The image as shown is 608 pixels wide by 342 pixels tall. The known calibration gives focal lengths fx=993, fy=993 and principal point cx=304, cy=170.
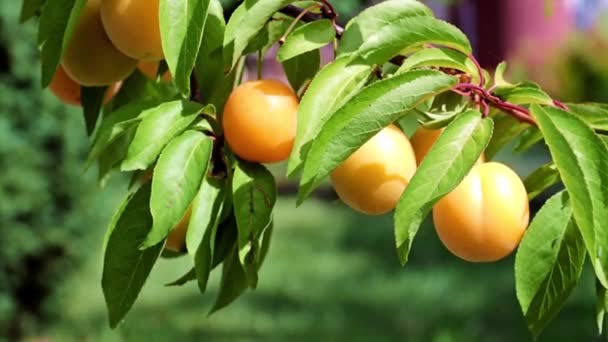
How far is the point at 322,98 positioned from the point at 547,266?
26 cm

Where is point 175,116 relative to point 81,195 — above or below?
above

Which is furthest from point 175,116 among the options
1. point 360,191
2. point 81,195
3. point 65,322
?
point 65,322

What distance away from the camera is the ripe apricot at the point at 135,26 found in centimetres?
102

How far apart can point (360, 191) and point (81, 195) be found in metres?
3.07

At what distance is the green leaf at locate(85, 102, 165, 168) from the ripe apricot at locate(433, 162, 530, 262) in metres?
0.32

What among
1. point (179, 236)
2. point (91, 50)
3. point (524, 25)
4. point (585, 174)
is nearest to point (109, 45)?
point (91, 50)

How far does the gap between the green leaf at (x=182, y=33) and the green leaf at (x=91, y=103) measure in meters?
0.40

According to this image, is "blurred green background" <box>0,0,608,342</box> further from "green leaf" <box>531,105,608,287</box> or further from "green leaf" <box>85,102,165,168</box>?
"green leaf" <box>531,105,608,287</box>

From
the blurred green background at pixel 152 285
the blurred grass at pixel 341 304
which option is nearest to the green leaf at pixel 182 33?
the blurred green background at pixel 152 285

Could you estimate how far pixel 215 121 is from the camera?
3.54 ft

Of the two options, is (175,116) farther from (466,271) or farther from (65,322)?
(466,271)

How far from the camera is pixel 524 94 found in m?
0.96

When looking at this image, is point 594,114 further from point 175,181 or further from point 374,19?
point 175,181

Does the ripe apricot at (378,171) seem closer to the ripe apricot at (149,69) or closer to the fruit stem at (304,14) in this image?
the fruit stem at (304,14)
